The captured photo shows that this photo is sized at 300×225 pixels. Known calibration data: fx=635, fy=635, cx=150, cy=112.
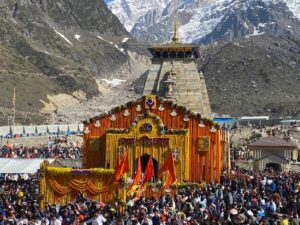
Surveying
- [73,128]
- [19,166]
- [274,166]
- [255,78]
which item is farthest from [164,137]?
[255,78]

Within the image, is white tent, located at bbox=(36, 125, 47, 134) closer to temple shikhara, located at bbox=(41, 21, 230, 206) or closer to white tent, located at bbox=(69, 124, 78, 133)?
white tent, located at bbox=(69, 124, 78, 133)

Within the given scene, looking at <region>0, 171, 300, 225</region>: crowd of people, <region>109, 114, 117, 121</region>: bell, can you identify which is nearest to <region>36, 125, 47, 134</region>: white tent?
<region>109, 114, 117, 121</region>: bell

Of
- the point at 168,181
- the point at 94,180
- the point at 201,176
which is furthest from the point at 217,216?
the point at 201,176

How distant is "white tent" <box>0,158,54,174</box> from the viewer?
37000 millimetres

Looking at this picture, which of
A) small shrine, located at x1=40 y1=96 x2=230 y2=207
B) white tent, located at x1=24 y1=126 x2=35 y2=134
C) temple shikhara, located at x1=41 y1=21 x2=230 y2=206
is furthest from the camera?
white tent, located at x1=24 y1=126 x2=35 y2=134

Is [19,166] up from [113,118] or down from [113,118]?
down

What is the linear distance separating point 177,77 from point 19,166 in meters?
12.1

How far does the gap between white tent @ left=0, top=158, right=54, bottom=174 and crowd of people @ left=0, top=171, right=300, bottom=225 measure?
3.35m

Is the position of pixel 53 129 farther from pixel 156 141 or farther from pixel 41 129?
pixel 156 141

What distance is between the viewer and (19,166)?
37531mm

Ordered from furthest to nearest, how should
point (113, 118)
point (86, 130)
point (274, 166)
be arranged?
point (274, 166) < point (86, 130) < point (113, 118)

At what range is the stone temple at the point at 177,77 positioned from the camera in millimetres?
41438

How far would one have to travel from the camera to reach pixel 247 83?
154250 millimetres

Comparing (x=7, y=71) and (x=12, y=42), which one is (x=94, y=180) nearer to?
(x=7, y=71)
